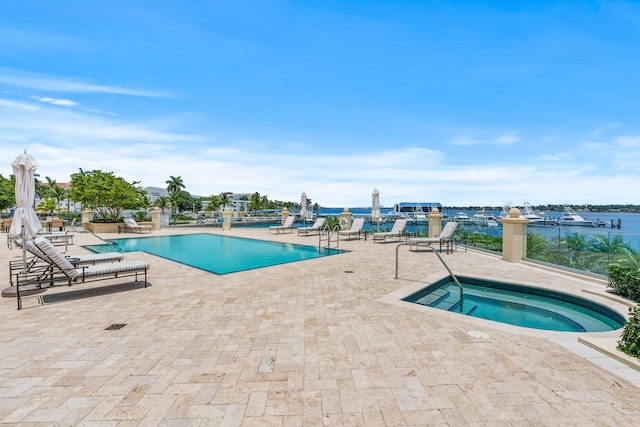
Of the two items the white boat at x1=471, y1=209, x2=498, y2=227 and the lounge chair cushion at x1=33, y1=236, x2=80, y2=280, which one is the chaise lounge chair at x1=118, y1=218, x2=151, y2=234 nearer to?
the lounge chair cushion at x1=33, y1=236, x2=80, y2=280

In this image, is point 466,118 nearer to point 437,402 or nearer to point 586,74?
point 586,74

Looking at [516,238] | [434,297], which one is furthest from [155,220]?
[516,238]

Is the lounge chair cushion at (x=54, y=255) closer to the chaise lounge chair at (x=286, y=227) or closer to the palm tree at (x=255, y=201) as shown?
the chaise lounge chair at (x=286, y=227)

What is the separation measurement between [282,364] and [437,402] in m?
1.50

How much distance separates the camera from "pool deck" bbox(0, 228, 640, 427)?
2307 mm

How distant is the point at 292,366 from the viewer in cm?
304

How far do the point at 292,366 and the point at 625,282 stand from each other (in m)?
6.33

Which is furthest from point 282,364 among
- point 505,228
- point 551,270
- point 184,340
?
point 505,228

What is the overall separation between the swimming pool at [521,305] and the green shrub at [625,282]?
65cm

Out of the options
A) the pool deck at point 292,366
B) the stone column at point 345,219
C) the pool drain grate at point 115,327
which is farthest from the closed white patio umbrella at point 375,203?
the pool drain grate at point 115,327

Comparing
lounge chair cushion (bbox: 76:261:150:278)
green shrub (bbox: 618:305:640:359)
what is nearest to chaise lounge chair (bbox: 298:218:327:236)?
lounge chair cushion (bbox: 76:261:150:278)

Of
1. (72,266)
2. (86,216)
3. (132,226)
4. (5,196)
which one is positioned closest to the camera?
(72,266)

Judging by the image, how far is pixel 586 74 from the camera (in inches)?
376

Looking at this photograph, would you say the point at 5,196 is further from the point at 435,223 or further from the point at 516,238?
the point at 516,238
